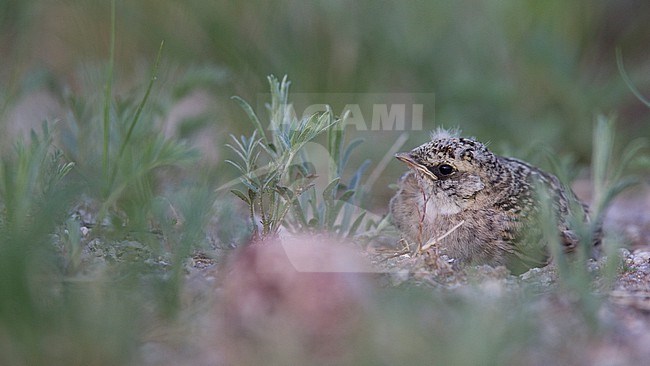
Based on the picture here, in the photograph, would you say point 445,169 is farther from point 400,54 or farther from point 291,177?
point 400,54

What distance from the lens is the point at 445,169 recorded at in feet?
13.5

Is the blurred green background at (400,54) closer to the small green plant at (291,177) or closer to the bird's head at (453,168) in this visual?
the bird's head at (453,168)

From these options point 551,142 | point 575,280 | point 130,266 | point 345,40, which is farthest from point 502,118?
point 130,266

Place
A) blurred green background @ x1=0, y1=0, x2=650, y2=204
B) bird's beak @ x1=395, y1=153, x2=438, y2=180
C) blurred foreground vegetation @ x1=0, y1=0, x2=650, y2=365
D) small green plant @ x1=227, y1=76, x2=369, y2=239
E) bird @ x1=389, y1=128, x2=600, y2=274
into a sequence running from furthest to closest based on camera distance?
blurred green background @ x1=0, y1=0, x2=650, y2=204
bird's beak @ x1=395, y1=153, x2=438, y2=180
bird @ x1=389, y1=128, x2=600, y2=274
small green plant @ x1=227, y1=76, x2=369, y2=239
blurred foreground vegetation @ x1=0, y1=0, x2=650, y2=365

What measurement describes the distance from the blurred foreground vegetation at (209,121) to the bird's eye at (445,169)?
411mm

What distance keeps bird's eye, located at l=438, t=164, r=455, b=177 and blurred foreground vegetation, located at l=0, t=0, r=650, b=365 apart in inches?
16.2

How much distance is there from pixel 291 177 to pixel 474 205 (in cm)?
92

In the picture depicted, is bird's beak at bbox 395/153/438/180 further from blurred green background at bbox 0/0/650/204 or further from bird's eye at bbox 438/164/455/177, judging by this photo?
blurred green background at bbox 0/0/650/204

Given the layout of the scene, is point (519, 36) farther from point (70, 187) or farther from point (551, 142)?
point (70, 187)

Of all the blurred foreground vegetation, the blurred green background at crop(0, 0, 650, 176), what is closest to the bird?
the blurred foreground vegetation

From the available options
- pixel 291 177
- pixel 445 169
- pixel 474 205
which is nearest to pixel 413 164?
pixel 445 169

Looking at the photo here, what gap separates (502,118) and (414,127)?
621 millimetres

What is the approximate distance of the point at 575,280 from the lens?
2.73 m

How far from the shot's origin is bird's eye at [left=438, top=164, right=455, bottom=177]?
162 inches
